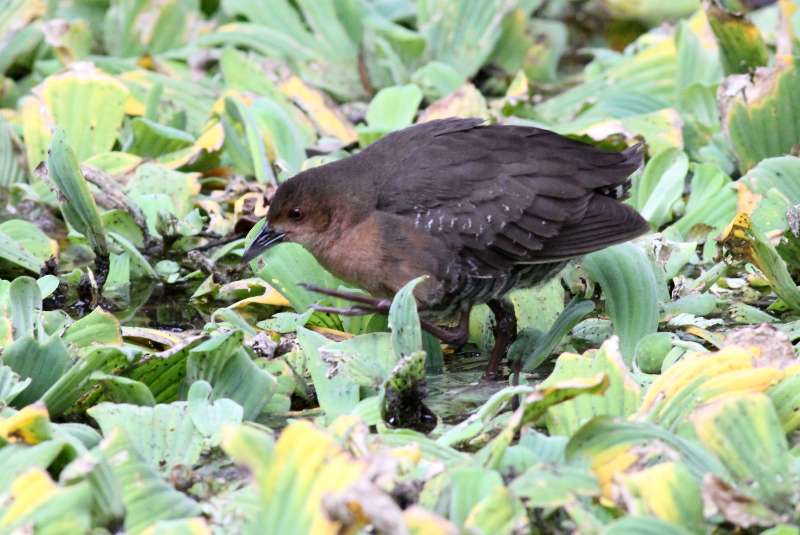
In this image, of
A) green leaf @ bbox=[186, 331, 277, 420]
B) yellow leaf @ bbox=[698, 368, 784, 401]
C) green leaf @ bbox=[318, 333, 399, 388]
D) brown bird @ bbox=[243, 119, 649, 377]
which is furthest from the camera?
brown bird @ bbox=[243, 119, 649, 377]

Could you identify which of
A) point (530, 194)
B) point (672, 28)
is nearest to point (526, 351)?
point (530, 194)

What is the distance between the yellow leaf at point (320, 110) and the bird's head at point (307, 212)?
1276 mm

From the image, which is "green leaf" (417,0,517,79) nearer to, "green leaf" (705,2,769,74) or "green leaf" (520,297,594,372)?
"green leaf" (705,2,769,74)

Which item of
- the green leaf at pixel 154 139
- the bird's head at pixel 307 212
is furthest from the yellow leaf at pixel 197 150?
the bird's head at pixel 307 212

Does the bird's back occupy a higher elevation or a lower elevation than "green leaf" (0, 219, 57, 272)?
higher

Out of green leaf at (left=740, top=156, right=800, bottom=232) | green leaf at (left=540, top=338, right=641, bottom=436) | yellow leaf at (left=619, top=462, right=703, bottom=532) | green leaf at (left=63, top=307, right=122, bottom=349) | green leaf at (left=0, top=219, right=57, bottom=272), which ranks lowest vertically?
green leaf at (left=0, top=219, right=57, bottom=272)

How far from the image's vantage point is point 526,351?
464cm

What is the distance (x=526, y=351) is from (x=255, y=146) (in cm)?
180

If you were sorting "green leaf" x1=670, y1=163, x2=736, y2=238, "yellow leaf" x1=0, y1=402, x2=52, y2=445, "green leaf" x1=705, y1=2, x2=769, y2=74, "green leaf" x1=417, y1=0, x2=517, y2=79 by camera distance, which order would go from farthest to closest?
"green leaf" x1=417, y1=0, x2=517, y2=79 → "green leaf" x1=705, y1=2, x2=769, y2=74 → "green leaf" x1=670, y1=163, x2=736, y2=238 → "yellow leaf" x1=0, y1=402, x2=52, y2=445

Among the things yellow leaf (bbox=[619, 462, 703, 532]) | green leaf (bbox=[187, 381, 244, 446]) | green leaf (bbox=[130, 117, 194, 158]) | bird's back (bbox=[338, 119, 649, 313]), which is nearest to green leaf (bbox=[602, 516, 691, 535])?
yellow leaf (bbox=[619, 462, 703, 532])

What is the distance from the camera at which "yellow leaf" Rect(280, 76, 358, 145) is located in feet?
20.6

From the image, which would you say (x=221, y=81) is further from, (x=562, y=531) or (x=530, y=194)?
(x=562, y=531)

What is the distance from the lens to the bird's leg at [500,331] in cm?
454

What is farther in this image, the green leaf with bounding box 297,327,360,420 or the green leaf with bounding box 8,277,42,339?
the green leaf with bounding box 8,277,42,339
